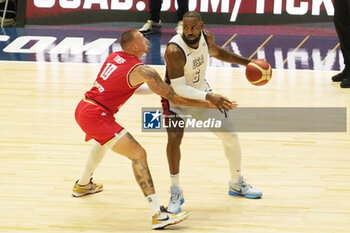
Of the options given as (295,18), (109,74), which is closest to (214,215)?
(109,74)

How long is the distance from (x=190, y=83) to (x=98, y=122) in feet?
3.12

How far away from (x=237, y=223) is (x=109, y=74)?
181 centimetres

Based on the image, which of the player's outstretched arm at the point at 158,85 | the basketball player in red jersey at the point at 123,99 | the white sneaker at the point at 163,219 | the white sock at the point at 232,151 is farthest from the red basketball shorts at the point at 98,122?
the white sock at the point at 232,151

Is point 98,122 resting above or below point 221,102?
below

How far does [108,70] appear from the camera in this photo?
736cm

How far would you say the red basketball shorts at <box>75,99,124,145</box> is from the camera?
288 inches

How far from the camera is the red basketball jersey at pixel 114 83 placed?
286 inches

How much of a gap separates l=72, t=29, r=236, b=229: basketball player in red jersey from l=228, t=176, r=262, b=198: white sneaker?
880 millimetres

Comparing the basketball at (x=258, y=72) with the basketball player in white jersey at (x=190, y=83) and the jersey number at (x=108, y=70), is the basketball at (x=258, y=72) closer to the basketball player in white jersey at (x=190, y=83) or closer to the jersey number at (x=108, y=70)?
the basketball player in white jersey at (x=190, y=83)

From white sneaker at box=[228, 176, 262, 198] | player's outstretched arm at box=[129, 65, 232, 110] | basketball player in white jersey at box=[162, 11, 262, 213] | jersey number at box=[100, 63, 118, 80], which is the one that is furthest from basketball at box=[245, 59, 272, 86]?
jersey number at box=[100, 63, 118, 80]

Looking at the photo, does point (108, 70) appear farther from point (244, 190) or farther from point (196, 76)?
point (244, 190)

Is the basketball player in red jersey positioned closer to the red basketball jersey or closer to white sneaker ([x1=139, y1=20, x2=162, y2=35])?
the red basketball jersey

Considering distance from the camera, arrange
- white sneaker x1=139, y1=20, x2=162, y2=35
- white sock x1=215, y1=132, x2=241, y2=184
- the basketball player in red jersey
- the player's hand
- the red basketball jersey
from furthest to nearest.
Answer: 1. white sneaker x1=139, y1=20, x2=162, y2=35
2. white sock x1=215, y1=132, x2=241, y2=184
3. the red basketball jersey
4. the basketball player in red jersey
5. the player's hand

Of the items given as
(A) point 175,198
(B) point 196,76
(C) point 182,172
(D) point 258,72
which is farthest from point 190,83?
(C) point 182,172
